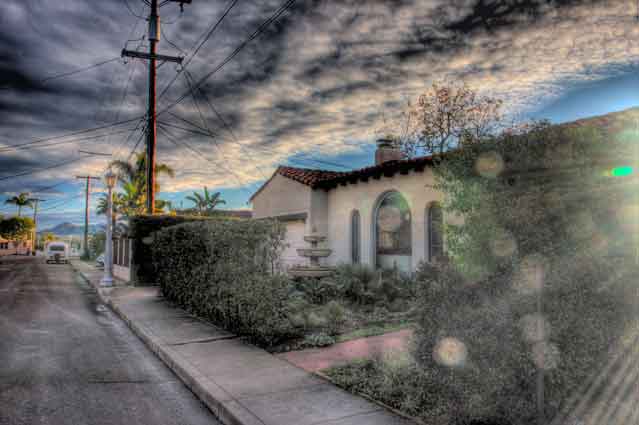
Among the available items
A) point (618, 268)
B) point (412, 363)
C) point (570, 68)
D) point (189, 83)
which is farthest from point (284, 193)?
point (618, 268)

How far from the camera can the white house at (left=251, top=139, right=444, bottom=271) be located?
40.4 feet

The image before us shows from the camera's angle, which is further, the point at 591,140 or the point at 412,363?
the point at 412,363

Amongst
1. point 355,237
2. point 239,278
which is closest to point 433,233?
point 355,237

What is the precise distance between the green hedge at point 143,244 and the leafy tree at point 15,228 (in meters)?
76.3

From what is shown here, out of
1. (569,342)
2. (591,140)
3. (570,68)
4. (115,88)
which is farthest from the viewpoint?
(115,88)

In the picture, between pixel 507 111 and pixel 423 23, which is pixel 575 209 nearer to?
pixel 423 23

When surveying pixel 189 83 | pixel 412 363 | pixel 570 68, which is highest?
pixel 189 83

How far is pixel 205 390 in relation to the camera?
4.69m

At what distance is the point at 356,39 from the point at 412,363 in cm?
995

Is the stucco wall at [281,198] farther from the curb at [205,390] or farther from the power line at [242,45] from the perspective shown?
the curb at [205,390]

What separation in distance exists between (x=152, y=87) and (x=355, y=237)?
1086 centimetres

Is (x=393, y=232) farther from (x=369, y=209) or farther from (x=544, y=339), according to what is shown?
(x=544, y=339)

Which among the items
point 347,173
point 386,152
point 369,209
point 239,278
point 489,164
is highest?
point 386,152

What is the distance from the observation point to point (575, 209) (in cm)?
351
